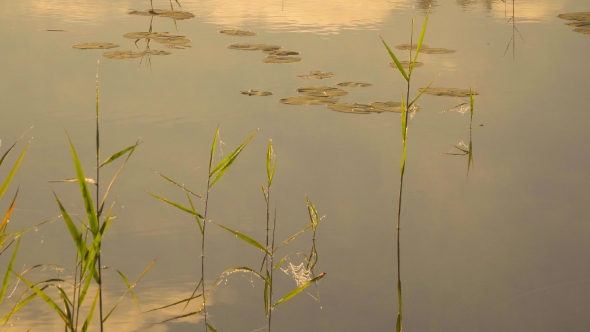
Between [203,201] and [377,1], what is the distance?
535cm

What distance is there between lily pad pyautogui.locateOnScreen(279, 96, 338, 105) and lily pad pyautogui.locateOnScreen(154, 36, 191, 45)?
153cm

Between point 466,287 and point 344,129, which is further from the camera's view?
point 344,129

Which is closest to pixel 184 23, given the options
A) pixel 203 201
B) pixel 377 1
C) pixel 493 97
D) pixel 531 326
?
pixel 377 1

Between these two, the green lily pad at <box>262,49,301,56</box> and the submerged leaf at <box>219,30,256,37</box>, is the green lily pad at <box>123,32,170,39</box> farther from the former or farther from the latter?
the green lily pad at <box>262,49,301,56</box>

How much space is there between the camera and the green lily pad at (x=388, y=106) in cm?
334

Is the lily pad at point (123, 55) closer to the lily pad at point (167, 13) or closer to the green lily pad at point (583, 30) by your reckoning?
the lily pad at point (167, 13)

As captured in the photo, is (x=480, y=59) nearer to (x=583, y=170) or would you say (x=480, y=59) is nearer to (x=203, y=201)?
(x=583, y=170)

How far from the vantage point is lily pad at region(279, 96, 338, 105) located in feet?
11.3

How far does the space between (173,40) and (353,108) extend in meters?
1.93

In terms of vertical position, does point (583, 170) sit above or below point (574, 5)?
below

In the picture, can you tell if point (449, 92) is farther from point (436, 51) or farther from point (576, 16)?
point (576, 16)

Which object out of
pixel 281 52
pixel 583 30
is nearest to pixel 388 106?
pixel 281 52

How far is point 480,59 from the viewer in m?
4.38

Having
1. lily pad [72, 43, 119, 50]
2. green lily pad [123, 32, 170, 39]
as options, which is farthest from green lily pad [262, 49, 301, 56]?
lily pad [72, 43, 119, 50]
